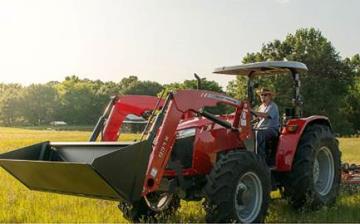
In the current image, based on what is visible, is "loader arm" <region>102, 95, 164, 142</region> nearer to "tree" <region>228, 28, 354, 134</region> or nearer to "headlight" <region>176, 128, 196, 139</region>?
"headlight" <region>176, 128, 196, 139</region>

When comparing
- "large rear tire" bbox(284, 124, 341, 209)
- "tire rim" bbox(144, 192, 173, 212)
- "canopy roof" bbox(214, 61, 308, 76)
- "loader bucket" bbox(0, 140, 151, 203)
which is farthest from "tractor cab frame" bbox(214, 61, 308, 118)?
"loader bucket" bbox(0, 140, 151, 203)

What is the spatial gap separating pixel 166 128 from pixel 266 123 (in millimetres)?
2656

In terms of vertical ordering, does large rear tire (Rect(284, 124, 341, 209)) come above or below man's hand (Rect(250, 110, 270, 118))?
below

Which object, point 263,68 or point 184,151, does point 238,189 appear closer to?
point 184,151

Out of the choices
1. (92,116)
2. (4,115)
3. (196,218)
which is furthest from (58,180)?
(4,115)

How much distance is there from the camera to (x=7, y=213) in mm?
8805

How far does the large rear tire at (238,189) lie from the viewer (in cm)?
691

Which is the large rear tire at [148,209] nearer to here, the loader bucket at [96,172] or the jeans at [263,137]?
the loader bucket at [96,172]

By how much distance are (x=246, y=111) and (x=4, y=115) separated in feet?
365

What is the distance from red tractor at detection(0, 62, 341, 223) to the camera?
6488 mm

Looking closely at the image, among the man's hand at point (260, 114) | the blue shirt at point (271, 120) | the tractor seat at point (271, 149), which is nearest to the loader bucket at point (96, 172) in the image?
the man's hand at point (260, 114)

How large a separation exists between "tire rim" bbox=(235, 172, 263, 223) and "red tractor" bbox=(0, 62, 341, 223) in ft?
0.05

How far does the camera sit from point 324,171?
998 cm

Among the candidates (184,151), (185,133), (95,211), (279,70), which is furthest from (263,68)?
(95,211)
